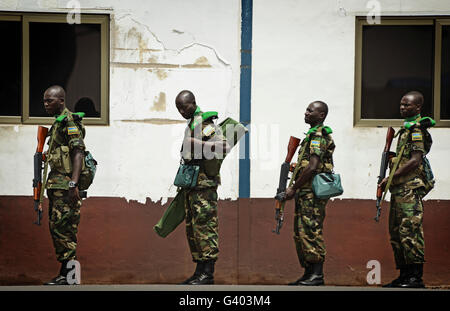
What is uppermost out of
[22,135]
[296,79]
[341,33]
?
[341,33]

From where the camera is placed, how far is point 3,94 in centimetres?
850

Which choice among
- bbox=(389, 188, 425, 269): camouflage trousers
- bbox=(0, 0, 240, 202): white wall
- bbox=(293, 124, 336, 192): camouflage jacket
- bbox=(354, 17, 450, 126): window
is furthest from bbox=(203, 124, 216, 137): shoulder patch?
bbox=(389, 188, 425, 269): camouflage trousers

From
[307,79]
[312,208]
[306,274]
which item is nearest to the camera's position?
[312,208]

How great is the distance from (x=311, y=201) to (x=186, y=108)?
1.72 m

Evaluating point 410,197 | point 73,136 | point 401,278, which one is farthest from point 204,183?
point 401,278

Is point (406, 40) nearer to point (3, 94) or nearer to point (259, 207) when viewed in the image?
point (259, 207)

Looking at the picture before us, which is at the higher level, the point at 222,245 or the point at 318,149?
the point at 318,149

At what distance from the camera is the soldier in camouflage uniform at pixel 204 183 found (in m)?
7.99

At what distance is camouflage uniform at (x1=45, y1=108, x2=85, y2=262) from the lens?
804cm

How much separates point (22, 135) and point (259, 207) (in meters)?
2.82

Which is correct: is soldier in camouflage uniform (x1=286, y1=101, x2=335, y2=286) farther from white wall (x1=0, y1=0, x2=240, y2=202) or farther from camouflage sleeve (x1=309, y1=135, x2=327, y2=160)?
white wall (x1=0, y1=0, x2=240, y2=202)

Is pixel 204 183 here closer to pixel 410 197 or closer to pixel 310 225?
pixel 310 225

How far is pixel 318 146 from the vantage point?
26.4 ft

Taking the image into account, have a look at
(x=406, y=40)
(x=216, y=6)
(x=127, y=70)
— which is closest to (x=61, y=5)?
(x=127, y=70)
